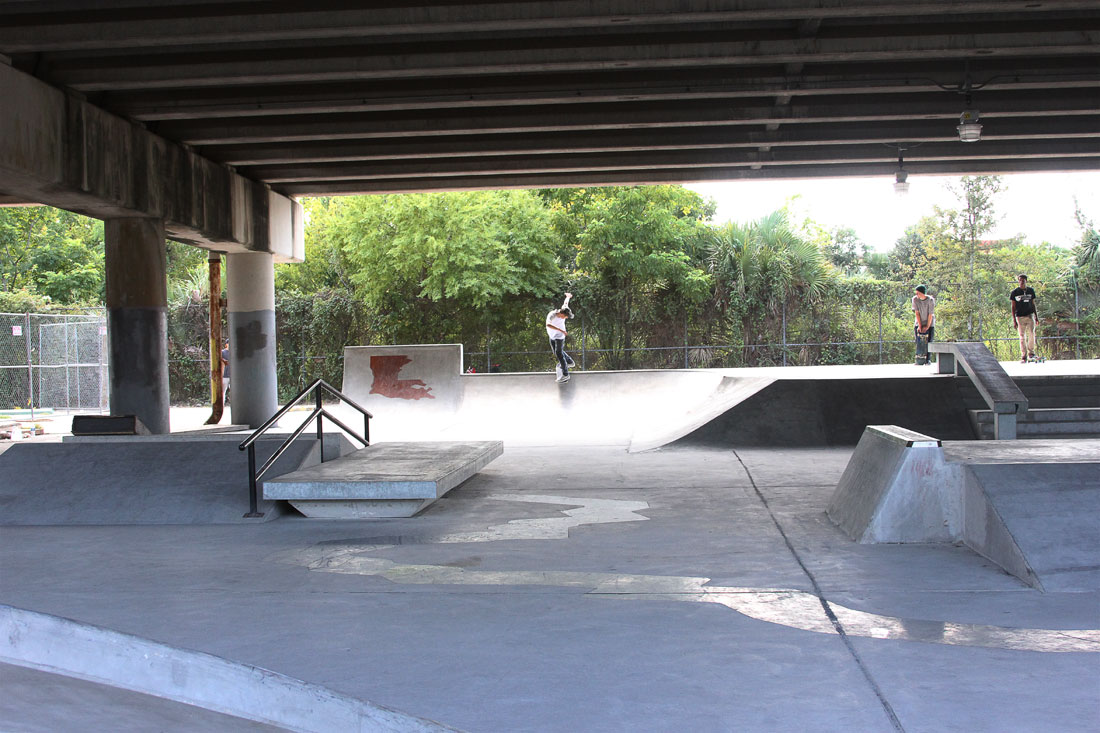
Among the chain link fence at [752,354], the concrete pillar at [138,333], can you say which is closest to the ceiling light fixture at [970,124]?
the concrete pillar at [138,333]

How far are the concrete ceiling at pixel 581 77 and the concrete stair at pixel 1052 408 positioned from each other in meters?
4.14

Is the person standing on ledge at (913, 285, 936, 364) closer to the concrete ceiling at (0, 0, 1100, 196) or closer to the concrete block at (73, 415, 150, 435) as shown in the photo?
the concrete ceiling at (0, 0, 1100, 196)

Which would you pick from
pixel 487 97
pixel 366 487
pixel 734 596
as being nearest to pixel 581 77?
pixel 487 97

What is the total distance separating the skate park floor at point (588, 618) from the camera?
147 inches

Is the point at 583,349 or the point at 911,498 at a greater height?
the point at 583,349

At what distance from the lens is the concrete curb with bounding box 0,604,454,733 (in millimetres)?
3754

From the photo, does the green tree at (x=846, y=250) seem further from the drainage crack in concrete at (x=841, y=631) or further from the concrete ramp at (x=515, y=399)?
the drainage crack in concrete at (x=841, y=631)


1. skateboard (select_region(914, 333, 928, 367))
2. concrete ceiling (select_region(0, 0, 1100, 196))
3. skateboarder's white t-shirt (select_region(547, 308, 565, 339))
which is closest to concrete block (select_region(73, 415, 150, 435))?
concrete ceiling (select_region(0, 0, 1100, 196))

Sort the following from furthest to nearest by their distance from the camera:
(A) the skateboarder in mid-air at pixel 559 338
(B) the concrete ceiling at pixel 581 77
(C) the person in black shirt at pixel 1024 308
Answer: (A) the skateboarder in mid-air at pixel 559 338 → (C) the person in black shirt at pixel 1024 308 → (B) the concrete ceiling at pixel 581 77

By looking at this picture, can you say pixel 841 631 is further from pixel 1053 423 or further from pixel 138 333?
pixel 138 333

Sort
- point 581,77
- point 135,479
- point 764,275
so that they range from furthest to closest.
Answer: point 764,275 < point 581,77 < point 135,479

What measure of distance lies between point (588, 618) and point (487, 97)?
368 inches

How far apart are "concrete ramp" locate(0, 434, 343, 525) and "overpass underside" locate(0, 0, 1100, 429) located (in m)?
3.91

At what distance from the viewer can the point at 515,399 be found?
19625 mm
